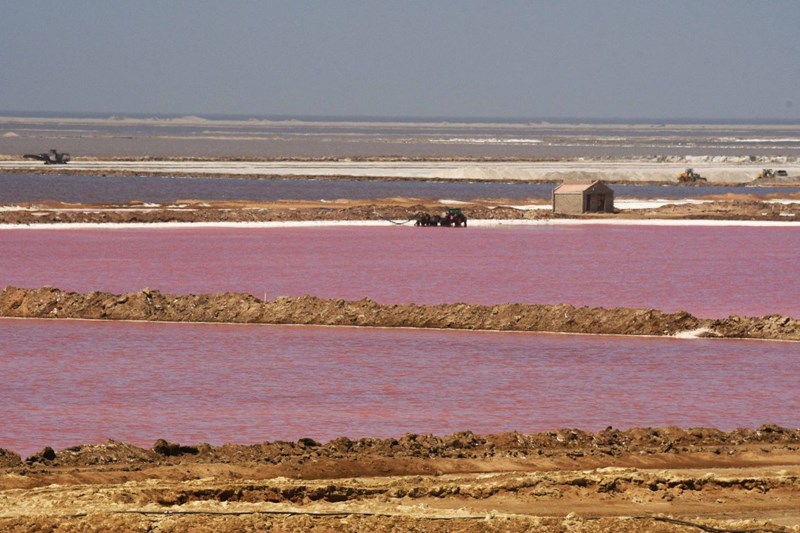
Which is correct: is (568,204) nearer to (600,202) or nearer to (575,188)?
(575,188)

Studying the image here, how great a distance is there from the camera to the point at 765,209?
6650 cm

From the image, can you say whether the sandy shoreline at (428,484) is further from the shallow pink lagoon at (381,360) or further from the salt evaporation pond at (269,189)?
the salt evaporation pond at (269,189)

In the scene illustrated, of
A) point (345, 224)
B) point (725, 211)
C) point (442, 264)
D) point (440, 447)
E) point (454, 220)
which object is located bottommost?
point (725, 211)

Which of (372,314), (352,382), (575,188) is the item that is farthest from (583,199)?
(352,382)

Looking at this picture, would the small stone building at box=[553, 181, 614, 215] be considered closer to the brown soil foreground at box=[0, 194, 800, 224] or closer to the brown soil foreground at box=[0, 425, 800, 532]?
the brown soil foreground at box=[0, 194, 800, 224]

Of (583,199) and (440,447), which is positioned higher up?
(440,447)

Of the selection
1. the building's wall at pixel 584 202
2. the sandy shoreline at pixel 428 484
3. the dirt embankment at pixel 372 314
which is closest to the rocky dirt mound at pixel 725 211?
the building's wall at pixel 584 202

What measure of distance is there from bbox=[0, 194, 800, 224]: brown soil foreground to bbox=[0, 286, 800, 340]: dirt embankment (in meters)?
29.0

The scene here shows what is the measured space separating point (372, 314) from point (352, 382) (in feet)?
23.2

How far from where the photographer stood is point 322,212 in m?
62.0

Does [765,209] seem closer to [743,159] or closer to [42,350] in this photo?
[42,350]

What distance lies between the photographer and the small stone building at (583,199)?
6462 centimetres

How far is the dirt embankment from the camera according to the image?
26188 mm

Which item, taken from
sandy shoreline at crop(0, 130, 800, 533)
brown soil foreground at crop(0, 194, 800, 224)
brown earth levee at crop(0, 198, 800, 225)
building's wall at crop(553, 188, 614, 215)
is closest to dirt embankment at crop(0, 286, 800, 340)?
sandy shoreline at crop(0, 130, 800, 533)
